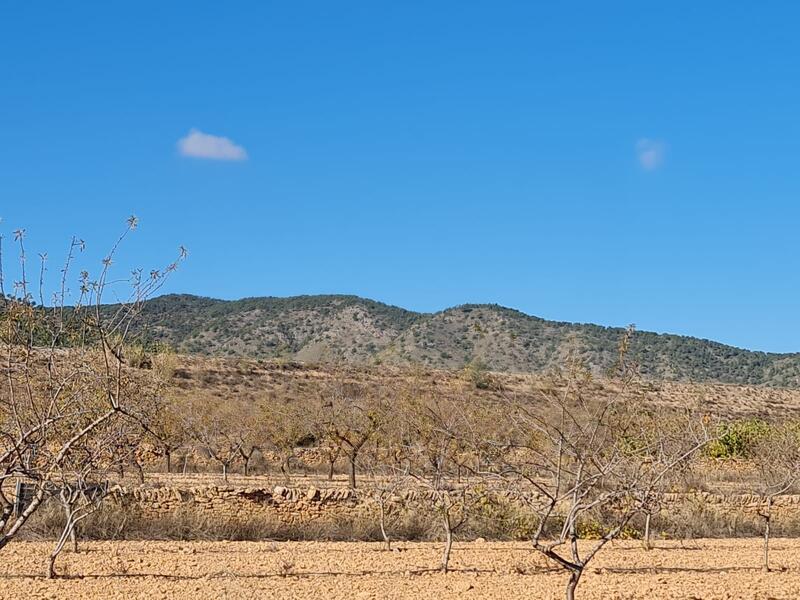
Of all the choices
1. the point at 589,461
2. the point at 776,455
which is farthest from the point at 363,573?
the point at 776,455

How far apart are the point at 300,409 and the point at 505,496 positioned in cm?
1758

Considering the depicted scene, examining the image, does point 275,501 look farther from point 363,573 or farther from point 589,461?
point 589,461

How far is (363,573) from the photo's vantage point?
532 inches

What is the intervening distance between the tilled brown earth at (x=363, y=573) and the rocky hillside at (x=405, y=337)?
53.4 meters

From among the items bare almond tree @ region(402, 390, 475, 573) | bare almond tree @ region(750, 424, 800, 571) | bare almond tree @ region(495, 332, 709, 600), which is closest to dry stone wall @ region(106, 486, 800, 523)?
bare almond tree @ region(402, 390, 475, 573)

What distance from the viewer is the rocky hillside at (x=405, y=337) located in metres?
76.5

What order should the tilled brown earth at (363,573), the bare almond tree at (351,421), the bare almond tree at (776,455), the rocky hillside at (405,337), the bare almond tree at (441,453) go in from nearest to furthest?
the tilled brown earth at (363,573)
the bare almond tree at (441,453)
the bare almond tree at (776,455)
the bare almond tree at (351,421)
the rocky hillside at (405,337)

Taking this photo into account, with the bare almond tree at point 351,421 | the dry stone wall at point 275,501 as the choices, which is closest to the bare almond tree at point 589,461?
the dry stone wall at point 275,501

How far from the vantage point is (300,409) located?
36688mm

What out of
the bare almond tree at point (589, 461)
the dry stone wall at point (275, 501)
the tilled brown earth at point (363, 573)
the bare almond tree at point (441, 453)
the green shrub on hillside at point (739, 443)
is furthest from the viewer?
the green shrub on hillside at point (739, 443)

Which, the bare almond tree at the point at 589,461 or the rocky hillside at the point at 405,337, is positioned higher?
the rocky hillside at the point at 405,337

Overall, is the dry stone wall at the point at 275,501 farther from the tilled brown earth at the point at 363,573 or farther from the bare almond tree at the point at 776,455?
the bare almond tree at the point at 776,455

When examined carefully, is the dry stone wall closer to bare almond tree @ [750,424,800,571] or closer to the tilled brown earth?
the tilled brown earth

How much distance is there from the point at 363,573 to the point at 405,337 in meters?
70.5
